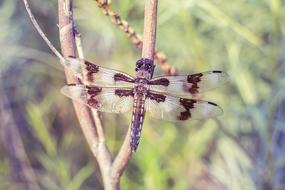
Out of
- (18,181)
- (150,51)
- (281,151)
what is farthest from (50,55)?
(150,51)

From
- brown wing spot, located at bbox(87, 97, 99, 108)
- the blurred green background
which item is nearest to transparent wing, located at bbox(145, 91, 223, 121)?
brown wing spot, located at bbox(87, 97, 99, 108)

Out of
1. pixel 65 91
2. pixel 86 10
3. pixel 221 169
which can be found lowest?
pixel 221 169

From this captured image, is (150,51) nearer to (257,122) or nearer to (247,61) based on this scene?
(257,122)

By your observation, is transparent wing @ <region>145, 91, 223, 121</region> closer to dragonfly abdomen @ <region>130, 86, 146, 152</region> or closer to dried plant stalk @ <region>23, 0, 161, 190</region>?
dragonfly abdomen @ <region>130, 86, 146, 152</region>

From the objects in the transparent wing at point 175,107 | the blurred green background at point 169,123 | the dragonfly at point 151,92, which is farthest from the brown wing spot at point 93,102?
the blurred green background at point 169,123

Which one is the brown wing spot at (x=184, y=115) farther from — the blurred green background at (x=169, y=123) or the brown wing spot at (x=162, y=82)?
the blurred green background at (x=169, y=123)

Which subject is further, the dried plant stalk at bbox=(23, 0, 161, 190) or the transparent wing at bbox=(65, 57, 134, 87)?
the transparent wing at bbox=(65, 57, 134, 87)
